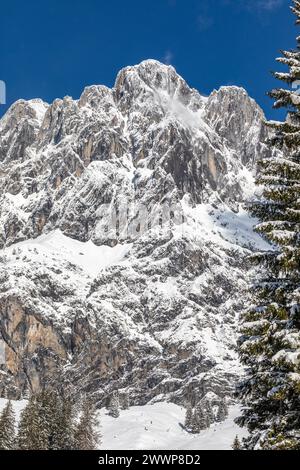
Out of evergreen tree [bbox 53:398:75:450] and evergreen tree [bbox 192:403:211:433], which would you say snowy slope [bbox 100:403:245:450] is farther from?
evergreen tree [bbox 53:398:75:450]

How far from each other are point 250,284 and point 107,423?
178 m

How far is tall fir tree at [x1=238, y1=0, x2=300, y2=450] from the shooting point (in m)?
15.1

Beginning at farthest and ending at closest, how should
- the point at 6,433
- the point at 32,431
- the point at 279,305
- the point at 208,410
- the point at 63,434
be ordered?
the point at 208,410 → the point at 63,434 → the point at 32,431 → the point at 6,433 → the point at 279,305

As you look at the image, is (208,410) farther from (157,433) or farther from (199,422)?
(199,422)

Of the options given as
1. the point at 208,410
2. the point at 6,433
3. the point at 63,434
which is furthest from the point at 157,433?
the point at 6,433

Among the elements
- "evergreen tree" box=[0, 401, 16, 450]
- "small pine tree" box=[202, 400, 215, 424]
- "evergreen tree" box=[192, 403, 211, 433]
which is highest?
"small pine tree" box=[202, 400, 215, 424]

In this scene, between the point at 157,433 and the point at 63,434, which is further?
the point at 157,433

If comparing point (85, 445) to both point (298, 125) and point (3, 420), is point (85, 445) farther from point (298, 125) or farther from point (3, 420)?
point (298, 125)

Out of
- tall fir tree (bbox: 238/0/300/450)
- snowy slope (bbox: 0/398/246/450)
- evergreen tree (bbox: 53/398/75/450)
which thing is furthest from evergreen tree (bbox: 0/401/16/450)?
snowy slope (bbox: 0/398/246/450)

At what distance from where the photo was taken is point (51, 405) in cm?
7112

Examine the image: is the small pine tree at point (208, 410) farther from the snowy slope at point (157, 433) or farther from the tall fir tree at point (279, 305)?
the tall fir tree at point (279, 305)

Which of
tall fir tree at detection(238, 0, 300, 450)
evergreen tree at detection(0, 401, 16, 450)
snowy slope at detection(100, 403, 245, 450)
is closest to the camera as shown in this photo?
tall fir tree at detection(238, 0, 300, 450)

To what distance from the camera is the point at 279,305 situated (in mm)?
15719

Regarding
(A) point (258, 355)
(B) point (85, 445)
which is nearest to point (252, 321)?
(A) point (258, 355)
